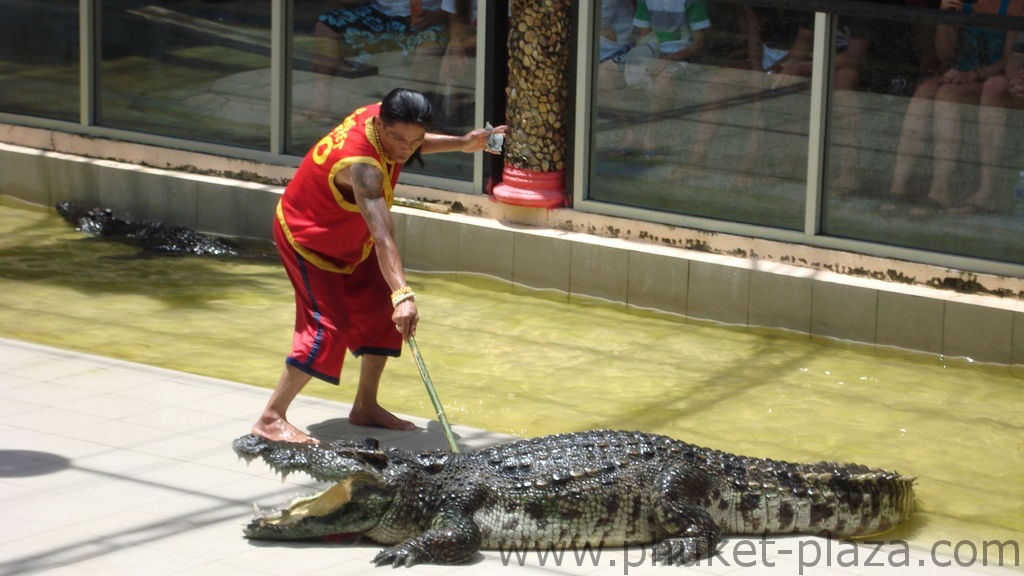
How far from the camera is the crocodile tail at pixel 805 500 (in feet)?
19.0

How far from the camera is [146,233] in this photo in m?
10.8

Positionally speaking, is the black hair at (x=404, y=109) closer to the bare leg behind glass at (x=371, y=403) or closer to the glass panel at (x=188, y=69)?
the bare leg behind glass at (x=371, y=403)

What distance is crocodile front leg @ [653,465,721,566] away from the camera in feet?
18.1

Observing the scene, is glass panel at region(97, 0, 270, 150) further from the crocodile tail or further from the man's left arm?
the crocodile tail

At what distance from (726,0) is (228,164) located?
3781 mm

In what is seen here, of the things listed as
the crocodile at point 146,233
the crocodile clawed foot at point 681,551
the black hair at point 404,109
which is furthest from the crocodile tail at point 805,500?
the crocodile at point 146,233

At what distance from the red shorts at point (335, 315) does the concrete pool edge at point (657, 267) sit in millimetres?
2904

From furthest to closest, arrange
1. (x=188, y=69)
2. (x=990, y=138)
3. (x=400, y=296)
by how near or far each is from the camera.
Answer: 1. (x=188, y=69)
2. (x=990, y=138)
3. (x=400, y=296)

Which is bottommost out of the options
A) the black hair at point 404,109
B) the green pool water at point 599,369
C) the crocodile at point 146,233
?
the green pool water at point 599,369

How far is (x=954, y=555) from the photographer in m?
5.73

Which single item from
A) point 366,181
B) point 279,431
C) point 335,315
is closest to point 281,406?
point 279,431

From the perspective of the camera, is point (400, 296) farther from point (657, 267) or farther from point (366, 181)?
point (657, 267)

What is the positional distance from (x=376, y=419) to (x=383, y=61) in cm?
435

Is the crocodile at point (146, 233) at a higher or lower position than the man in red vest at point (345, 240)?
lower
